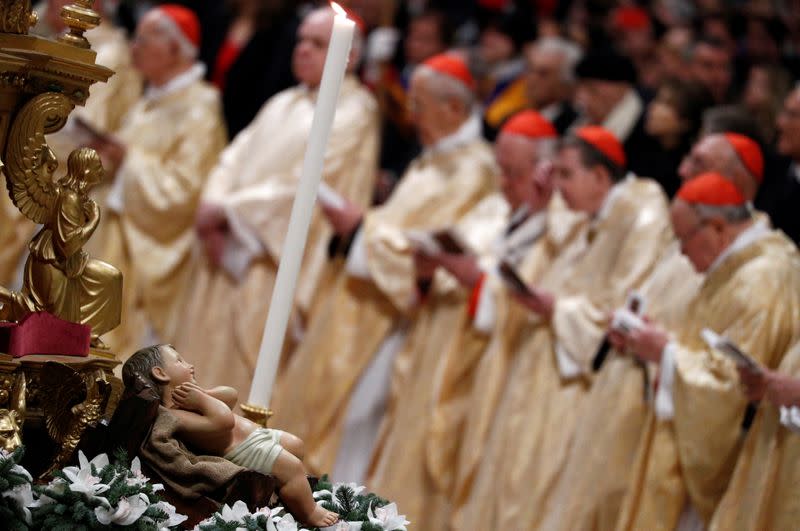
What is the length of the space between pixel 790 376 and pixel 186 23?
181 inches

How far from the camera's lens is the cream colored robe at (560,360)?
18.1 ft

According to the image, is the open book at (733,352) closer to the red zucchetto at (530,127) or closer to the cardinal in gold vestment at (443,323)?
the cardinal in gold vestment at (443,323)

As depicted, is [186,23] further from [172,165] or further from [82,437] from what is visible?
[82,437]

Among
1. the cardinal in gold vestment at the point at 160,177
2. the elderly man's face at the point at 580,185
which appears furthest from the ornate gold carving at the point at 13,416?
the cardinal in gold vestment at the point at 160,177

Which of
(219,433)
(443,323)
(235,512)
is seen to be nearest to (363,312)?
(443,323)

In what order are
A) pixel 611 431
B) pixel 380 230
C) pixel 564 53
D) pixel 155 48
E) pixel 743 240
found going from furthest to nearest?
pixel 564 53 < pixel 155 48 < pixel 380 230 < pixel 611 431 < pixel 743 240

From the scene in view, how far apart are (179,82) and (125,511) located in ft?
20.4

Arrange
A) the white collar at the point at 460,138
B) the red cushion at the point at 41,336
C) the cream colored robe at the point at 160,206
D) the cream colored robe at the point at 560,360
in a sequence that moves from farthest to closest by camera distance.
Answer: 1. the cream colored robe at the point at 160,206
2. the white collar at the point at 460,138
3. the cream colored robe at the point at 560,360
4. the red cushion at the point at 41,336

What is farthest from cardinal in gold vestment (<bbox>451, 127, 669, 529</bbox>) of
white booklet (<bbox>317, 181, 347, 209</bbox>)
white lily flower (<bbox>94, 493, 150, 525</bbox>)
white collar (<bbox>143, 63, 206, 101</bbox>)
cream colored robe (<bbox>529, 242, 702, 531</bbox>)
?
white lily flower (<bbox>94, 493, 150, 525</bbox>)

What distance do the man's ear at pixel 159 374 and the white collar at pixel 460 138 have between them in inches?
196

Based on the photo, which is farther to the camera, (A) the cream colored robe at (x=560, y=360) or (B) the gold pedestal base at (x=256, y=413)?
(A) the cream colored robe at (x=560, y=360)

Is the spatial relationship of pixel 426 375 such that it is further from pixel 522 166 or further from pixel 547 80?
pixel 547 80

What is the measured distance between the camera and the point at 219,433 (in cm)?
204

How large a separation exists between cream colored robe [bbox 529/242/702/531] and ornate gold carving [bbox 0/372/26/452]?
3.30 m
